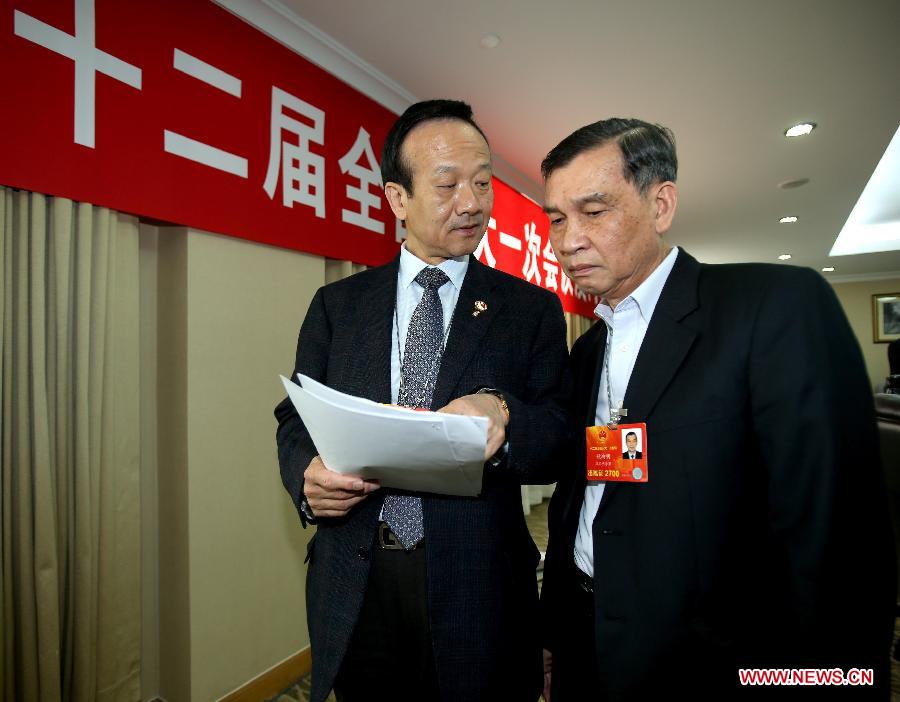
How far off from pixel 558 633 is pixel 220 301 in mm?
1669

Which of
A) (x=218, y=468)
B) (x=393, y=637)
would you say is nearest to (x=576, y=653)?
(x=393, y=637)

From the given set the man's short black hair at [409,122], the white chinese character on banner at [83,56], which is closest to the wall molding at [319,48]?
the white chinese character on banner at [83,56]

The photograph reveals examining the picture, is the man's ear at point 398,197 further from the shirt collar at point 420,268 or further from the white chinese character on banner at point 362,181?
the white chinese character on banner at point 362,181

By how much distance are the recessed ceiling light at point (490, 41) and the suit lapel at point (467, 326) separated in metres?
1.84

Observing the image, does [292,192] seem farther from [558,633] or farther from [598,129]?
[558,633]

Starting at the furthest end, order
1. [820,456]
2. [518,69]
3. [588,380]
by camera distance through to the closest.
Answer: [518,69] < [588,380] < [820,456]

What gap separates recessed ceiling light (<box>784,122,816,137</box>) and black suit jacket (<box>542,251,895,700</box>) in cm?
343

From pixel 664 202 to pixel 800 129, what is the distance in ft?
11.2

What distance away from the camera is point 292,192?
85.2 inches

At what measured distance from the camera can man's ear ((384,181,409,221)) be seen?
1.19 meters

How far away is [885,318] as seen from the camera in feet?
29.7

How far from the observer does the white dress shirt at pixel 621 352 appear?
976mm

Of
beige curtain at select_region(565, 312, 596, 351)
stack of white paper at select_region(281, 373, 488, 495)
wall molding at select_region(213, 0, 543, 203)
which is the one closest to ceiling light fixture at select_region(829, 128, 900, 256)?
beige curtain at select_region(565, 312, 596, 351)

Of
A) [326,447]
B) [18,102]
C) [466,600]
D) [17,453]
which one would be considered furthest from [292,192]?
[466,600]
